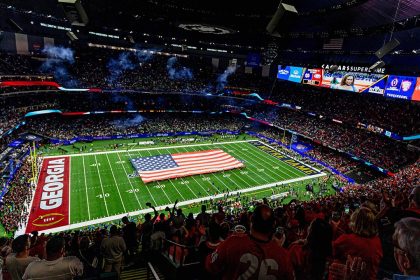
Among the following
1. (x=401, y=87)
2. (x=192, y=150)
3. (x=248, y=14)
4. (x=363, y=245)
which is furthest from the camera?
(x=192, y=150)

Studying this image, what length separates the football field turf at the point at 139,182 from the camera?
27484 millimetres

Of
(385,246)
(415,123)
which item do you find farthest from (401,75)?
(385,246)

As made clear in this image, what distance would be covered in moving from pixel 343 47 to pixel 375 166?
2015cm

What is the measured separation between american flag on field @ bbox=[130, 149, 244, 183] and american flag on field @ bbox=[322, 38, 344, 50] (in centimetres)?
2448

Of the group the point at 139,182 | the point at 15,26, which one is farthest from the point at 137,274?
the point at 15,26

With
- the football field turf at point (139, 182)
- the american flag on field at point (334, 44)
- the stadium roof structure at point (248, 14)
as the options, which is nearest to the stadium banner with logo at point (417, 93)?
the stadium roof structure at point (248, 14)

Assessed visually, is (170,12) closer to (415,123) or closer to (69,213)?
(69,213)

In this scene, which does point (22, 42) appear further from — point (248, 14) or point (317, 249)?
point (317, 249)

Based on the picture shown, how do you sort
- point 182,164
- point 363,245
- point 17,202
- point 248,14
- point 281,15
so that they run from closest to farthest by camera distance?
point 363,245 < point 281,15 < point 17,202 < point 248,14 < point 182,164

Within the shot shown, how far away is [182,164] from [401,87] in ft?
97.9

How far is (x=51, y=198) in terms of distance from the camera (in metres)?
28.1

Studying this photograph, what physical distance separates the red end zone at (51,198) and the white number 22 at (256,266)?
84.8 feet

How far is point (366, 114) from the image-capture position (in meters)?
43.2

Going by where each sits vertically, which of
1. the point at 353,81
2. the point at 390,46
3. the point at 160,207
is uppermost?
the point at 390,46
